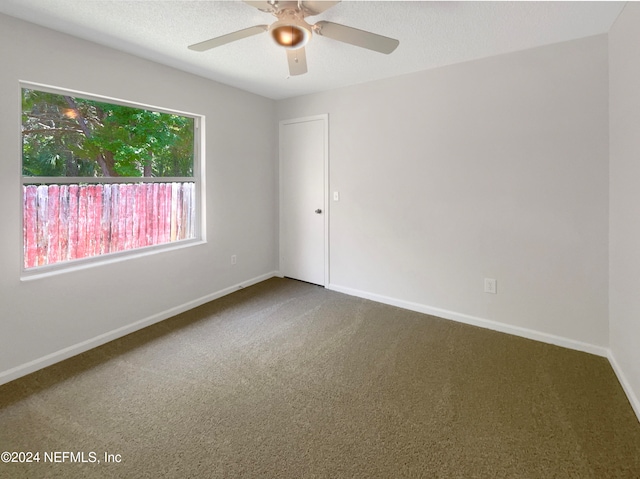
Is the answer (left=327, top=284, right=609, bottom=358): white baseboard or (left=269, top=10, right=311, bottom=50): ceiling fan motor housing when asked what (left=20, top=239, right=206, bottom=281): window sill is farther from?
(left=269, top=10, right=311, bottom=50): ceiling fan motor housing

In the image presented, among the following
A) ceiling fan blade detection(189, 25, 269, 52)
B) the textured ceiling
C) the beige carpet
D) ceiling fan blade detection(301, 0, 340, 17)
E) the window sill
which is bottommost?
the beige carpet

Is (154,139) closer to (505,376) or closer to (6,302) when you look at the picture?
(6,302)

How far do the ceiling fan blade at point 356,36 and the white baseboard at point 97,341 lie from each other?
2.77 m

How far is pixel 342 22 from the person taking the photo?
2170 mm

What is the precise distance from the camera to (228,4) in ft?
6.39

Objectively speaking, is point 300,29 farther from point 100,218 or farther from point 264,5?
point 100,218

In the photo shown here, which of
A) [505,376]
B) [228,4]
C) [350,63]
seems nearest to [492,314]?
[505,376]

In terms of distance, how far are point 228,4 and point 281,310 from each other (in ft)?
8.48

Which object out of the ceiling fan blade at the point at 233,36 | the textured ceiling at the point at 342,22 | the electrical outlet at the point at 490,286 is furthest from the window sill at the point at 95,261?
the electrical outlet at the point at 490,286

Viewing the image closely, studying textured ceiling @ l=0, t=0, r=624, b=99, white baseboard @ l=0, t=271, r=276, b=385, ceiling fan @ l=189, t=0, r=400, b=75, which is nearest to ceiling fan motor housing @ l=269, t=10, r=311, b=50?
ceiling fan @ l=189, t=0, r=400, b=75

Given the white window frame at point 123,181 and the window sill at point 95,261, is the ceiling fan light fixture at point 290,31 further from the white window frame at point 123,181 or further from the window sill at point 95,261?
the window sill at point 95,261

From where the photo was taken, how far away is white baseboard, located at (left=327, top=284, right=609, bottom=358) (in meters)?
2.48

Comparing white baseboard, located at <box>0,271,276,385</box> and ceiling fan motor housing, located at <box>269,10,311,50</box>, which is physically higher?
ceiling fan motor housing, located at <box>269,10,311,50</box>

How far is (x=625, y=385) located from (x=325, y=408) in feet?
6.16
